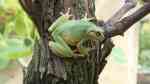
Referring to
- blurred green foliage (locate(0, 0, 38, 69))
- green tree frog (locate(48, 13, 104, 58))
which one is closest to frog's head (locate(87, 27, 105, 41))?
green tree frog (locate(48, 13, 104, 58))

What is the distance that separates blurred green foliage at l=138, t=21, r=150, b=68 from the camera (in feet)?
7.77

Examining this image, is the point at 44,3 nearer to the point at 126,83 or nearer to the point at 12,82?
the point at 12,82

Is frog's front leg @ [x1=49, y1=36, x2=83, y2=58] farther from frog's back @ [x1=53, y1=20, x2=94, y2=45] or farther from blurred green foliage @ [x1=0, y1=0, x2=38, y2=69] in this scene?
blurred green foliage @ [x1=0, y1=0, x2=38, y2=69]

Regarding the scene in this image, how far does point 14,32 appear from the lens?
0.97 m

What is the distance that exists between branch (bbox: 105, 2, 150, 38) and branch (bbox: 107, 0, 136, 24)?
0.01m

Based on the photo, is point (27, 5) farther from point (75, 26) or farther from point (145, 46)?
point (145, 46)

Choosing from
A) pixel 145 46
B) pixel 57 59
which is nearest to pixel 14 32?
pixel 57 59

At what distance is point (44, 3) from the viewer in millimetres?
568

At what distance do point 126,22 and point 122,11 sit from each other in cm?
6

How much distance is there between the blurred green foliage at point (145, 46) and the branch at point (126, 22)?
5.96 ft

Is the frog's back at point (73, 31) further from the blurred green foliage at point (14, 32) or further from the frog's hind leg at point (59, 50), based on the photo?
the blurred green foliage at point (14, 32)

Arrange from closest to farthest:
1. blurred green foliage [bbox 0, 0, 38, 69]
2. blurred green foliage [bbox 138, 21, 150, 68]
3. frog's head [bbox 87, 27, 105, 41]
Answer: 1. frog's head [bbox 87, 27, 105, 41]
2. blurred green foliage [bbox 0, 0, 38, 69]
3. blurred green foliage [bbox 138, 21, 150, 68]

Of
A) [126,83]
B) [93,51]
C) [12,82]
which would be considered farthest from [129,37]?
[93,51]

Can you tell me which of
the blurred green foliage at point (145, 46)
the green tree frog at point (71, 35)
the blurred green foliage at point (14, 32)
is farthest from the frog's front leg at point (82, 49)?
the blurred green foliage at point (145, 46)
